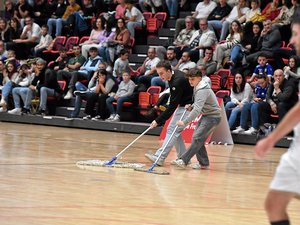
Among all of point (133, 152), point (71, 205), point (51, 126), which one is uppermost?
point (71, 205)

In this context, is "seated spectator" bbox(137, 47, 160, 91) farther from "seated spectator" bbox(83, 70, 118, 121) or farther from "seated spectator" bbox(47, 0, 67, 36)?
"seated spectator" bbox(47, 0, 67, 36)

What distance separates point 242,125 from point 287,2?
3.83 m

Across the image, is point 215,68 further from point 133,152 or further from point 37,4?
point 37,4

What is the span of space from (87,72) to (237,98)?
16.6 feet

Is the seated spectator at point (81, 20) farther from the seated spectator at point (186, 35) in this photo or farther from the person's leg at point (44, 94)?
the seated spectator at point (186, 35)

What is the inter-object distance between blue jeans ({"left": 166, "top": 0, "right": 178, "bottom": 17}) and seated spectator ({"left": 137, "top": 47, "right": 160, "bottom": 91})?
2.31 meters

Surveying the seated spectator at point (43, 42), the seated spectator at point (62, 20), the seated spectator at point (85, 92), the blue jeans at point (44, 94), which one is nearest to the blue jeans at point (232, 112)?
the seated spectator at point (85, 92)

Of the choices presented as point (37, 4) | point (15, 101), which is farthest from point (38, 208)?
point (37, 4)

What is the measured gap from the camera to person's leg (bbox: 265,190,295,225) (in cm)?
513

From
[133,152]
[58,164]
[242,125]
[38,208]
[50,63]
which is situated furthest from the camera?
[50,63]

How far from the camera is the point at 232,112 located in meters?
18.5

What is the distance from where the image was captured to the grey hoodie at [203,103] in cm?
1193

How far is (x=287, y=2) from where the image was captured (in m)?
20.3

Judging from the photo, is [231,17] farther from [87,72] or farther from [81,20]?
[81,20]
